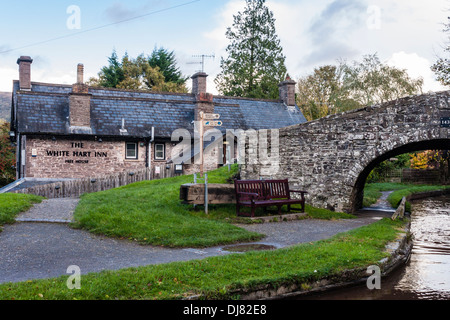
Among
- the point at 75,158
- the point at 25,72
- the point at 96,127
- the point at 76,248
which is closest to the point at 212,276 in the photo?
the point at 76,248

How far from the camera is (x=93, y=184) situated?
21484 mm

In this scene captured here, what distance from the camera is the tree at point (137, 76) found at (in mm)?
44031

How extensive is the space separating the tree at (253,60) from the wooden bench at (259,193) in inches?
1071

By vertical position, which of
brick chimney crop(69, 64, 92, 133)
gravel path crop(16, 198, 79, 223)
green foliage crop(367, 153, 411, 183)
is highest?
brick chimney crop(69, 64, 92, 133)

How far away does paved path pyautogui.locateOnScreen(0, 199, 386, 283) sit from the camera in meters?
7.25

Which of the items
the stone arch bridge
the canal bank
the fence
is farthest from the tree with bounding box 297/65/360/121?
the canal bank

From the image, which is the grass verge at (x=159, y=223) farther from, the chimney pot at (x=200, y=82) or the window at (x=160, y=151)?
the chimney pot at (x=200, y=82)

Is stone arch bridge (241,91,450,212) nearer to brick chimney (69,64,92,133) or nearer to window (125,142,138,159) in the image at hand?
window (125,142,138,159)

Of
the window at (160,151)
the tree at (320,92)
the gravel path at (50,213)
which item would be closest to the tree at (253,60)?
the tree at (320,92)

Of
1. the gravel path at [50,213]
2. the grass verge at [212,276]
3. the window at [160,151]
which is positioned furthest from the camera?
the window at [160,151]

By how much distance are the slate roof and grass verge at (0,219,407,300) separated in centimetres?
1865

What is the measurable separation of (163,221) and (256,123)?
19139mm

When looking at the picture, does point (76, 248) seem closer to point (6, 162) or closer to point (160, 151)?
point (160, 151)
